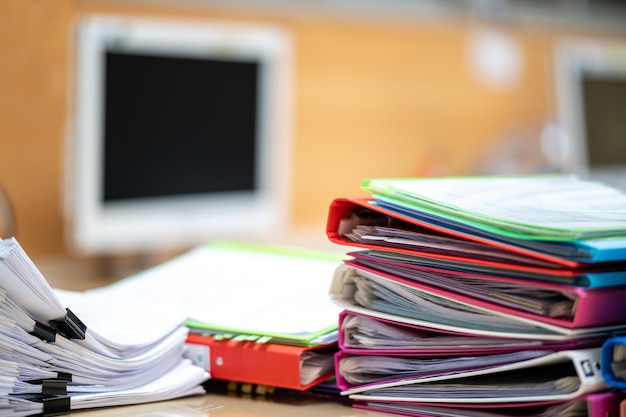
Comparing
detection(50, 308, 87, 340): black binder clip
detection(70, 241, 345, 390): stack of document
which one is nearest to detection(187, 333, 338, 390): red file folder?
detection(70, 241, 345, 390): stack of document

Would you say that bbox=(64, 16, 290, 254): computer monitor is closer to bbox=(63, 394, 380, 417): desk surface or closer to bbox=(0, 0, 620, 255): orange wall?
bbox=(0, 0, 620, 255): orange wall

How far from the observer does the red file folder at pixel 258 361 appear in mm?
682

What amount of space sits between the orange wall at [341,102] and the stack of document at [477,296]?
136 centimetres

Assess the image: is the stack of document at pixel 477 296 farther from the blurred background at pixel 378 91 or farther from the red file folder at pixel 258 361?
the blurred background at pixel 378 91

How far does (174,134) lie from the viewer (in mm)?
2096

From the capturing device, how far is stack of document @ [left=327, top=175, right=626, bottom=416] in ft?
1.79

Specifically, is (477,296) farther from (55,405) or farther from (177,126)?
(177,126)

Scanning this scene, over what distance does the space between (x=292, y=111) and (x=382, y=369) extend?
207 centimetres

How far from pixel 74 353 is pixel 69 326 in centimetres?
2

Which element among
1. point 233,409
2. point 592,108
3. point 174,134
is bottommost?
point 233,409

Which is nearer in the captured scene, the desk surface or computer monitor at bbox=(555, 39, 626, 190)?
the desk surface

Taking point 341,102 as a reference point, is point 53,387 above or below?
below

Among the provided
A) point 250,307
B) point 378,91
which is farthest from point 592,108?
point 250,307

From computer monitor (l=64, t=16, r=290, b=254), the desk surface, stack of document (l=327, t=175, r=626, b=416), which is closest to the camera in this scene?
stack of document (l=327, t=175, r=626, b=416)
